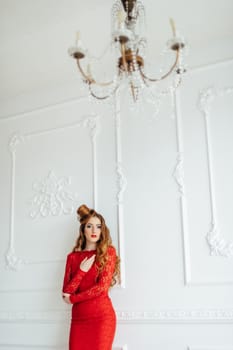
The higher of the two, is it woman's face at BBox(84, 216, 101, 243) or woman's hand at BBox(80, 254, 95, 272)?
woman's face at BBox(84, 216, 101, 243)

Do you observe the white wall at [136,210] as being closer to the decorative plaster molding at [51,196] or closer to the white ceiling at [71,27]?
the decorative plaster molding at [51,196]

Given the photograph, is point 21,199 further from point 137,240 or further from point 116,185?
point 137,240

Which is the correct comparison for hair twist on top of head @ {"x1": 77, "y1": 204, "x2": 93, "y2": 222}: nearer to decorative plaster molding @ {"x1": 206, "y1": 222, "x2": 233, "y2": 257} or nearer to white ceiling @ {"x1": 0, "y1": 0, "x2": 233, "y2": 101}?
decorative plaster molding @ {"x1": 206, "y1": 222, "x2": 233, "y2": 257}

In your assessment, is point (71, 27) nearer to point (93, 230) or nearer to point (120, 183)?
point (120, 183)

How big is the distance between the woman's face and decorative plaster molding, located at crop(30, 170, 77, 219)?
0.47 m

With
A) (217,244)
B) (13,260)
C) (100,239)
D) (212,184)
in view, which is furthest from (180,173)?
(13,260)

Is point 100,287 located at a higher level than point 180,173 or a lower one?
lower

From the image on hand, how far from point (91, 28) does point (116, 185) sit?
1301 mm

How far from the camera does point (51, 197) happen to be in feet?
12.9

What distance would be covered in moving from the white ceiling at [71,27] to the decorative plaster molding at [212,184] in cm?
41

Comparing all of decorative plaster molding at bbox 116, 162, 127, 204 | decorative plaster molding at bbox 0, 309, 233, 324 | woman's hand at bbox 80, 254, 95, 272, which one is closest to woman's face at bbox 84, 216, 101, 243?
woman's hand at bbox 80, 254, 95, 272

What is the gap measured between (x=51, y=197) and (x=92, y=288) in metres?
1.14

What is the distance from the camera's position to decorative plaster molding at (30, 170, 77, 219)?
3.85m

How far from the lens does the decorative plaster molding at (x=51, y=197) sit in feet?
12.6
